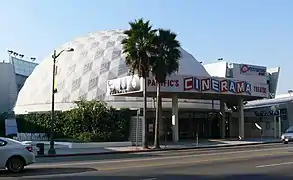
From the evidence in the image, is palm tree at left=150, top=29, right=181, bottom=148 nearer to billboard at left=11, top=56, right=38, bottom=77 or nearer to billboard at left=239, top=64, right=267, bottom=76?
billboard at left=239, top=64, right=267, bottom=76

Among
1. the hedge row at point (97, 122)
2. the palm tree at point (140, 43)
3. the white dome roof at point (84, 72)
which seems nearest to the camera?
the palm tree at point (140, 43)

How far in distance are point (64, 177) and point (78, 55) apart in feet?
146

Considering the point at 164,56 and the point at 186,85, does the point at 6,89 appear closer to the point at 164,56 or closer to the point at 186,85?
the point at 186,85

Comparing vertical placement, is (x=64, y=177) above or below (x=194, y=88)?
below

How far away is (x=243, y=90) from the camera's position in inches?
1843

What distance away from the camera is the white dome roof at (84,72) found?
53.3 metres

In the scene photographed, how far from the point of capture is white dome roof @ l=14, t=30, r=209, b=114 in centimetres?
5328

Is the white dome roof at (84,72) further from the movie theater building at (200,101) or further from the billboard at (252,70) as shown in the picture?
the billboard at (252,70)

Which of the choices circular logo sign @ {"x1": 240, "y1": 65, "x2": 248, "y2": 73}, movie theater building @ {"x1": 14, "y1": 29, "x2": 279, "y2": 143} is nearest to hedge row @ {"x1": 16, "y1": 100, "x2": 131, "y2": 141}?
movie theater building @ {"x1": 14, "y1": 29, "x2": 279, "y2": 143}

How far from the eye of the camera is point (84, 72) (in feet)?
181

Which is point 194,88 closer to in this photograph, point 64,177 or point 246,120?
point 246,120

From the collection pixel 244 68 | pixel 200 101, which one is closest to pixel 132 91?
pixel 200 101

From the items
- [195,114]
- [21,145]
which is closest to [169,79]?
[195,114]

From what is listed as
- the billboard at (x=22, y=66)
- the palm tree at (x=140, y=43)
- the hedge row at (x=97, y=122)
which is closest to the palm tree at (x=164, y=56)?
the palm tree at (x=140, y=43)
